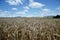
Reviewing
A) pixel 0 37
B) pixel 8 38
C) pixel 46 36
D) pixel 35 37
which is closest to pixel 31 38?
pixel 35 37

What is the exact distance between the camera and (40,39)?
7.04 ft

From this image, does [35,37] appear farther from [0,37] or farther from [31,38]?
[0,37]

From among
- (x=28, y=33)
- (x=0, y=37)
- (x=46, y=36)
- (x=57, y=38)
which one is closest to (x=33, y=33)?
(x=28, y=33)

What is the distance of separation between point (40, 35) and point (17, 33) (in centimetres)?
43

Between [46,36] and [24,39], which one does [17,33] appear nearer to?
[24,39]

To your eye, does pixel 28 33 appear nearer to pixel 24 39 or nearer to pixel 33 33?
pixel 33 33

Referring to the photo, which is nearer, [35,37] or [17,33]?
[35,37]

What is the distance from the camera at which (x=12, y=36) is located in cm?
220

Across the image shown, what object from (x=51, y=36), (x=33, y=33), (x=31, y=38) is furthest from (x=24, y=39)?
(x=51, y=36)

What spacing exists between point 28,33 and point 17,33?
0.67ft

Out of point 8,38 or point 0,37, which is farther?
point 0,37

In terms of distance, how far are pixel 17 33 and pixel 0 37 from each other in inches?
12.9

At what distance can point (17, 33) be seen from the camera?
7.63 feet

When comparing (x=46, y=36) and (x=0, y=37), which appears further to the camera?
(x=0, y=37)
